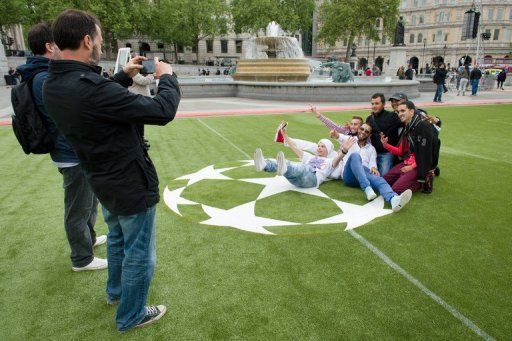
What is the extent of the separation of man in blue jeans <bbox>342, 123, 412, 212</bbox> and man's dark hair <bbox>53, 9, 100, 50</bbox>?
458cm

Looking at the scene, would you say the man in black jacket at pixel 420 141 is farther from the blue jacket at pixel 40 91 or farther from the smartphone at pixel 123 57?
the blue jacket at pixel 40 91

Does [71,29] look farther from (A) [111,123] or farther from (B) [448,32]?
(B) [448,32]

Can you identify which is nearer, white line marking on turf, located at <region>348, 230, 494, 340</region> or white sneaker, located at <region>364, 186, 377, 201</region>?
white line marking on turf, located at <region>348, 230, 494, 340</region>

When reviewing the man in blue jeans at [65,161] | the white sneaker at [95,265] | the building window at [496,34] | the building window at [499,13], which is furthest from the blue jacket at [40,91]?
the building window at [499,13]

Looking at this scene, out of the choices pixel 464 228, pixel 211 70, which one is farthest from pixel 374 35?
pixel 464 228

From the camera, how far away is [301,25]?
63.2 m

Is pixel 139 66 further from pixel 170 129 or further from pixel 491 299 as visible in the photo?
pixel 170 129

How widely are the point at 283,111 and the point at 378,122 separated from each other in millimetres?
10440

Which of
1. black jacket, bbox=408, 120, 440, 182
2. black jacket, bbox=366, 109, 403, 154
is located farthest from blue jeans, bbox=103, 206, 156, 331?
black jacket, bbox=366, 109, 403, 154

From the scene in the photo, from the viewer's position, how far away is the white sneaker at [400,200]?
5.26 metres

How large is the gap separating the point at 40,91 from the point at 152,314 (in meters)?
2.38

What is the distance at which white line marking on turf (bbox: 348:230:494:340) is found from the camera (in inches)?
120

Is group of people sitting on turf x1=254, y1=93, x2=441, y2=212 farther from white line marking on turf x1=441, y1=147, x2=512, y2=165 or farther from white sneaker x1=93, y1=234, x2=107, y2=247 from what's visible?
white line marking on turf x1=441, y1=147, x2=512, y2=165

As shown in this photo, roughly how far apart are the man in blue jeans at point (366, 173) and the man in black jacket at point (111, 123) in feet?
12.7
